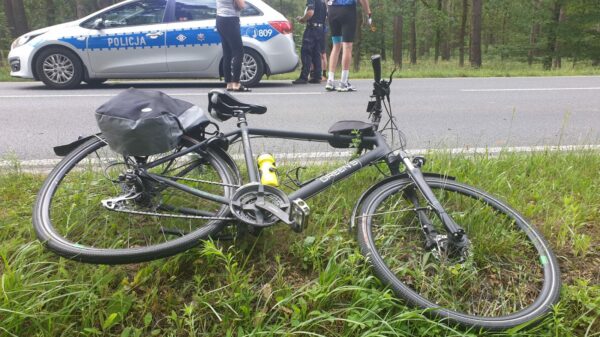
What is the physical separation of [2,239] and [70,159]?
506 millimetres

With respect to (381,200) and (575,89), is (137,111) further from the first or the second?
(575,89)

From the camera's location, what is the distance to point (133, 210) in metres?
2.05

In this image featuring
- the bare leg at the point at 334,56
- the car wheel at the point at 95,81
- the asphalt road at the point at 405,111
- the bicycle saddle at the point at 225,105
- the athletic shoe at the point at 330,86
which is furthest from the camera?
the car wheel at the point at 95,81

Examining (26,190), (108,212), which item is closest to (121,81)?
(26,190)

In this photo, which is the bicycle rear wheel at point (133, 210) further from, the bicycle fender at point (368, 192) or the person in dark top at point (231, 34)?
the person in dark top at point (231, 34)

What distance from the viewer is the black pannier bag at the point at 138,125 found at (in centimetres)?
202

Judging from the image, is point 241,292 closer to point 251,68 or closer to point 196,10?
point 251,68

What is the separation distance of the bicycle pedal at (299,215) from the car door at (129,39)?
6.95 meters

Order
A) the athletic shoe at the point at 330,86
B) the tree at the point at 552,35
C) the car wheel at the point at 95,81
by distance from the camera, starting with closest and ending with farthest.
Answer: the athletic shoe at the point at 330,86 < the car wheel at the point at 95,81 < the tree at the point at 552,35

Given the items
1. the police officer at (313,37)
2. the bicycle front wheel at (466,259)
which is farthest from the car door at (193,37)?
the bicycle front wheel at (466,259)

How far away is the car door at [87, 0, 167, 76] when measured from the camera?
7.84 meters

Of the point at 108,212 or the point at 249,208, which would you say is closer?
the point at 249,208

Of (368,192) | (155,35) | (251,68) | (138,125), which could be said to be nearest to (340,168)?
(368,192)

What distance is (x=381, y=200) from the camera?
2.22 metres
